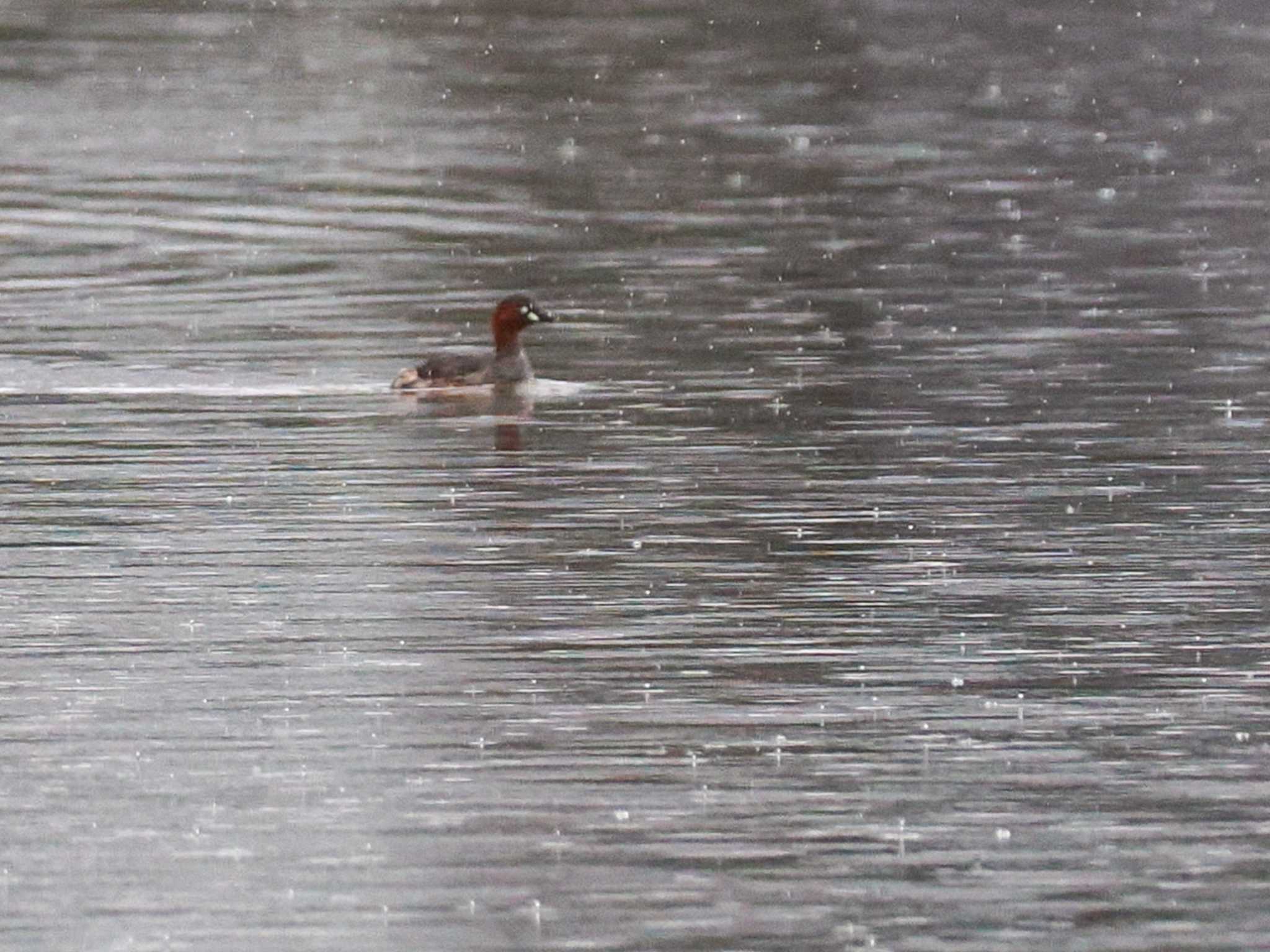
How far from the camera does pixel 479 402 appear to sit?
1906cm

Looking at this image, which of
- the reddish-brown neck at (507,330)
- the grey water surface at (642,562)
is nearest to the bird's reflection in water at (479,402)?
the grey water surface at (642,562)

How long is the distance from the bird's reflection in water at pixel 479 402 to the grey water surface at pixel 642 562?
5 centimetres

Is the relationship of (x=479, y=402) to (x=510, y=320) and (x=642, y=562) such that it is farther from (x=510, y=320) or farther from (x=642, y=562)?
(x=642, y=562)

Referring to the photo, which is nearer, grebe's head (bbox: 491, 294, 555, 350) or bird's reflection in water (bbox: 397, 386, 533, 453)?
bird's reflection in water (bbox: 397, 386, 533, 453)

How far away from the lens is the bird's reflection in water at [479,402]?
18.7m

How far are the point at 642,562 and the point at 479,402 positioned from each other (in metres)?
5.26

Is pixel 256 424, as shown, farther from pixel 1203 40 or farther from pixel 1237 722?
pixel 1203 40

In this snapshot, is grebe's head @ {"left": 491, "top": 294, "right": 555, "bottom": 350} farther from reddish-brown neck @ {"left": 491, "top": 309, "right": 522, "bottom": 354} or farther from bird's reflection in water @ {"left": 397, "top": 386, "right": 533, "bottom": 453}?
bird's reflection in water @ {"left": 397, "top": 386, "right": 533, "bottom": 453}

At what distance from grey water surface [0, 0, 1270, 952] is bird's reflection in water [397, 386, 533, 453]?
2.1 inches

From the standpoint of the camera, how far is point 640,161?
34656 mm

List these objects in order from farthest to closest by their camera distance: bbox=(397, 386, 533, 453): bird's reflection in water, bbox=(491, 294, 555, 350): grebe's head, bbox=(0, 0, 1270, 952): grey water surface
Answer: bbox=(491, 294, 555, 350): grebe's head < bbox=(397, 386, 533, 453): bird's reflection in water < bbox=(0, 0, 1270, 952): grey water surface

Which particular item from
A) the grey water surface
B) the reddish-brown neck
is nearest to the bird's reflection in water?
the grey water surface

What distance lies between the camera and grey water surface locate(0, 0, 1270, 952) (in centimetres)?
950

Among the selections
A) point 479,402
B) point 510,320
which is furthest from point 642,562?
point 510,320
